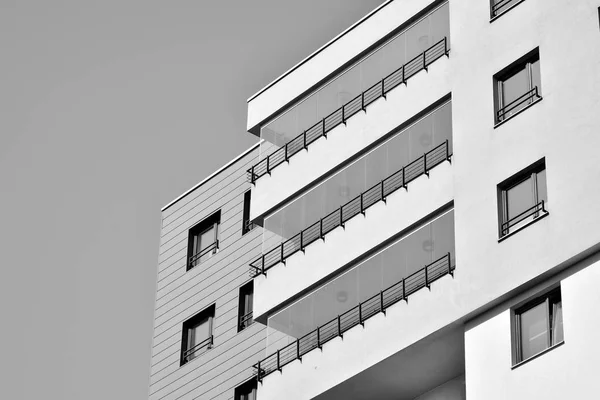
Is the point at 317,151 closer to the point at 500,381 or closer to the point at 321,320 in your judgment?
the point at 321,320

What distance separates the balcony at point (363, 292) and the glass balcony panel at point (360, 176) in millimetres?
2337

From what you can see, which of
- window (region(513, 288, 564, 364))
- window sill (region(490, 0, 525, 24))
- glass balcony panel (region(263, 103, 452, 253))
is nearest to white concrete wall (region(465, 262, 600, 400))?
window (region(513, 288, 564, 364))

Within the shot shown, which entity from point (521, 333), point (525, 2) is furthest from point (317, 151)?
point (521, 333)

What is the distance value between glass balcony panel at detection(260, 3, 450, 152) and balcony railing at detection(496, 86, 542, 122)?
12.2 feet

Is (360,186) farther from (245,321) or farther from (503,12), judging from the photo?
(245,321)

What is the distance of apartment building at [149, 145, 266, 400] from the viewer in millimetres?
44344

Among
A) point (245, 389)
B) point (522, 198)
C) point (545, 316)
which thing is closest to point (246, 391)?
point (245, 389)

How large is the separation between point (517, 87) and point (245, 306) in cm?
1350

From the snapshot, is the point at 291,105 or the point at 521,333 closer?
the point at 521,333

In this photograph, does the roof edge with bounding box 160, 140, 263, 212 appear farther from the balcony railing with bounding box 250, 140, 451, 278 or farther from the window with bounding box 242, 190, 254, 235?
the balcony railing with bounding box 250, 140, 451, 278

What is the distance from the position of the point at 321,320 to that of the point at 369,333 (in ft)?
7.35

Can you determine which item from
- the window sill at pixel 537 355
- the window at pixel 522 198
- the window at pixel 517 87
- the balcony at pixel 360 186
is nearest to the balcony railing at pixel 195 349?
the balcony at pixel 360 186

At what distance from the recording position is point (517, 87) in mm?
35188

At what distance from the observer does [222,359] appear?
44.7 metres
